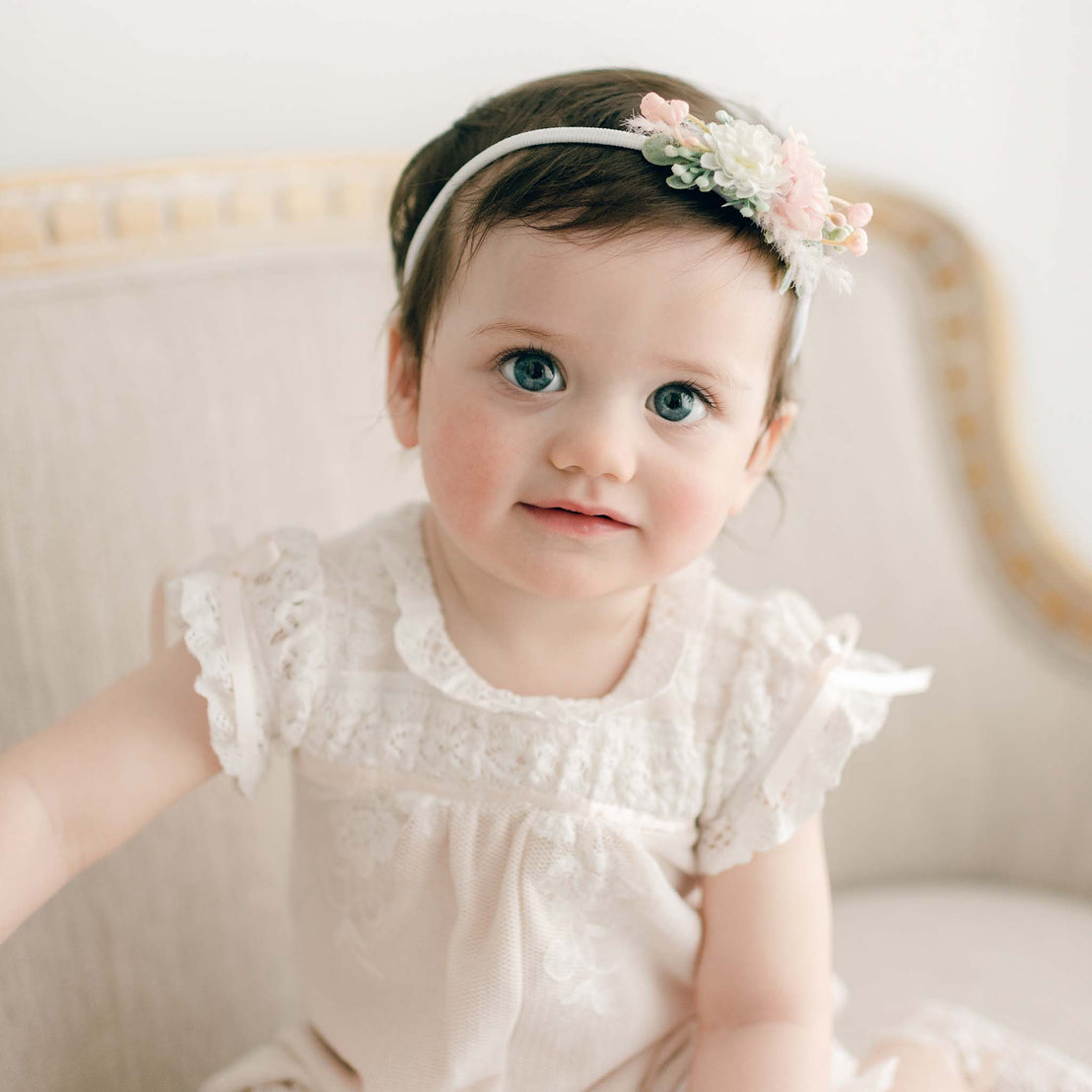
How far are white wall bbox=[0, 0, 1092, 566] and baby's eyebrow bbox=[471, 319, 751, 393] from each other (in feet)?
1.80

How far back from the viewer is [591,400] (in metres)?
0.67

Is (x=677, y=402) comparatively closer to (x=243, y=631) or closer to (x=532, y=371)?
(x=532, y=371)

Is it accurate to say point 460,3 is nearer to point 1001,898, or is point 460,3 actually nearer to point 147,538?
point 147,538

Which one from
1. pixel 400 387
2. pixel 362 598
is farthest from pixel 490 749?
pixel 400 387

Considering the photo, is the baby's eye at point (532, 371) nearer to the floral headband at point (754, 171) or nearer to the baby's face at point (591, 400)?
the baby's face at point (591, 400)

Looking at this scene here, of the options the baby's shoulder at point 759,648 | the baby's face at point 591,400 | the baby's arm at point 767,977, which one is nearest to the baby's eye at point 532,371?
the baby's face at point 591,400

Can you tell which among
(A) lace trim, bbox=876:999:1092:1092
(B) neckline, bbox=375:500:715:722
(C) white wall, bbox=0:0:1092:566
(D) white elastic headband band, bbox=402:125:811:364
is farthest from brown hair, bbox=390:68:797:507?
(A) lace trim, bbox=876:999:1092:1092

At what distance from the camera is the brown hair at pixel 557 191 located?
65 centimetres

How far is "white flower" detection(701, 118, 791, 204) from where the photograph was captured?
2.10 ft

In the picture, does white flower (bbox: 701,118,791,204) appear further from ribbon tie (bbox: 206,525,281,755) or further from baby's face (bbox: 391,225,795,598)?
Result: ribbon tie (bbox: 206,525,281,755)

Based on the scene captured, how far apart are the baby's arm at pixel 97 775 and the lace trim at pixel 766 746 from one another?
32 centimetres

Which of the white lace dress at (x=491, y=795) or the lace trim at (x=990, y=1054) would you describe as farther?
the lace trim at (x=990, y=1054)

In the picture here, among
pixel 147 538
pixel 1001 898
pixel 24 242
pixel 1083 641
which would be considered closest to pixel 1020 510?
pixel 1083 641

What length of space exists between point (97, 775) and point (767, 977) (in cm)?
43
